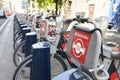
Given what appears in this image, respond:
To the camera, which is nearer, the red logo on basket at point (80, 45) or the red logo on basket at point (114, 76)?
the red logo on basket at point (80, 45)

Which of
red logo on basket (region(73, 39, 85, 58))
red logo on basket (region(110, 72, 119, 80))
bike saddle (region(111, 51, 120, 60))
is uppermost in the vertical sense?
red logo on basket (region(73, 39, 85, 58))

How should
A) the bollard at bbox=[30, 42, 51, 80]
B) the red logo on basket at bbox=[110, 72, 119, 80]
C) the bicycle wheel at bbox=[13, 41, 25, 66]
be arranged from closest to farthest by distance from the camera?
the red logo on basket at bbox=[110, 72, 119, 80] < the bollard at bbox=[30, 42, 51, 80] < the bicycle wheel at bbox=[13, 41, 25, 66]

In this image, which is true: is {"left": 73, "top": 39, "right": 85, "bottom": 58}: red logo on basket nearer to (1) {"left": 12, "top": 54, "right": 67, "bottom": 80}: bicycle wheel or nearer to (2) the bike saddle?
(2) the bike saddle

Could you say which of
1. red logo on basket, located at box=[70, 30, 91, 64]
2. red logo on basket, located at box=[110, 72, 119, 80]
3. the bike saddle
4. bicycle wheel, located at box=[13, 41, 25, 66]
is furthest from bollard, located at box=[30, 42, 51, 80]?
bicycle wheel, located at box=[13, 41, 25, 66]

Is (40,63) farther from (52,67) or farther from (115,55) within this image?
(115,55)

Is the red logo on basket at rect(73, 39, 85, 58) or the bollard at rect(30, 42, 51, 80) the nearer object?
the red logo on basket at rect(73, 39, 85, 58)

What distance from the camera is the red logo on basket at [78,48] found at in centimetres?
244

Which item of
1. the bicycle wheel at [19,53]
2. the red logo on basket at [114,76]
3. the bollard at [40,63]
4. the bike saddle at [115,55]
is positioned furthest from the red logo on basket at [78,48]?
the bicycle wheel at [19,53]

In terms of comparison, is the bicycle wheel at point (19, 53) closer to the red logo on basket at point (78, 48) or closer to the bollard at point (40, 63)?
the bollard at point (40, 63)

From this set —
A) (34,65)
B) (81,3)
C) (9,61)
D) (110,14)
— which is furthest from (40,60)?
(81,3)

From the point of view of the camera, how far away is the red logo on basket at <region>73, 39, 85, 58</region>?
2438mm

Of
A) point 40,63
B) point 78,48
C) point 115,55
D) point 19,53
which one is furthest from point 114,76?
point 19,53

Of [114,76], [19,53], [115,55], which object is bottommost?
[19,53]

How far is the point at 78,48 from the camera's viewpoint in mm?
2504
